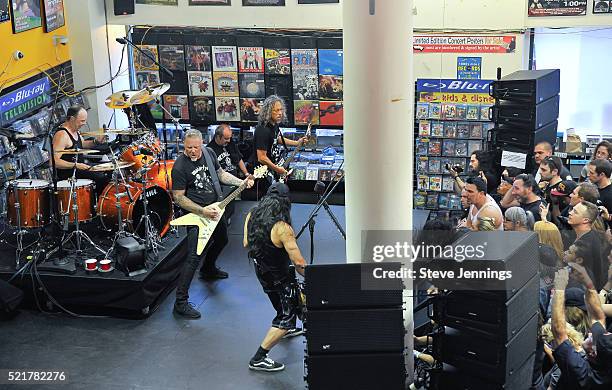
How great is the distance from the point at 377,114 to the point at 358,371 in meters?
1.72

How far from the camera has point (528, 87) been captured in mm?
8633

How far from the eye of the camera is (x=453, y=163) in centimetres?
1041

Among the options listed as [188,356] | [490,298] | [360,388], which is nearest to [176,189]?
[188,356]

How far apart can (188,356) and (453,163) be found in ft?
15.3

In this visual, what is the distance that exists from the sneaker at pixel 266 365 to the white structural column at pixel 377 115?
3.71ft

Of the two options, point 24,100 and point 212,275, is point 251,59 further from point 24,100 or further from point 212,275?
point 212,275

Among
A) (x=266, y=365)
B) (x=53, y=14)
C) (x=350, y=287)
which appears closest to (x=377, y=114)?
(x=350, y=287)

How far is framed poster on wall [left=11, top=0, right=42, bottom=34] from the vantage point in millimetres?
9203

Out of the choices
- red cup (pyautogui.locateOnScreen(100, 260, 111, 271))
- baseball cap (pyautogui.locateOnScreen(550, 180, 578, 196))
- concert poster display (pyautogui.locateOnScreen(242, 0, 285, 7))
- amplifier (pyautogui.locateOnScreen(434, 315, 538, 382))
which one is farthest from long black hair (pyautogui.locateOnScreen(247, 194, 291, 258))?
concert poster display (pyautogui.locateOnScreen(242, 0, 285, 7))

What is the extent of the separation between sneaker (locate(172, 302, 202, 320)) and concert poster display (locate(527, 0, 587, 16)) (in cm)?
506

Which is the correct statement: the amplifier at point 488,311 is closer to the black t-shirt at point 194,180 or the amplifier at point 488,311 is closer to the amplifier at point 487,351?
the amplifier at point 487,351

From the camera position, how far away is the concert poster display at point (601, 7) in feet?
31.1

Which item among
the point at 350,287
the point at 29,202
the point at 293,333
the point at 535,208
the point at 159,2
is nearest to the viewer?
the point at 350,287

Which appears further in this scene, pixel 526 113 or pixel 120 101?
pixel 120 101
